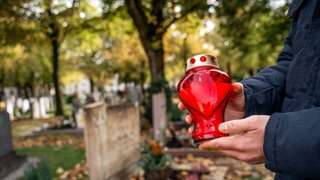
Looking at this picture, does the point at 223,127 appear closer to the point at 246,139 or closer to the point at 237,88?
the point at 246,139

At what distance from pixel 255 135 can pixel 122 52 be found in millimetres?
29108

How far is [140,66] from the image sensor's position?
32.8 meters

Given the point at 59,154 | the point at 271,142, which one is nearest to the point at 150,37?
the point at 59,154

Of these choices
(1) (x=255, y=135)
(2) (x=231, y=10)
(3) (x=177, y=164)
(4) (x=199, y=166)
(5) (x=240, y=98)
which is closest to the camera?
(1) (x=255, y=135)

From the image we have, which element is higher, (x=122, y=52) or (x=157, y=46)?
(x=122, y=52)

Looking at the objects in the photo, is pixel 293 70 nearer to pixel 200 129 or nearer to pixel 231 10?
pixel 200 129

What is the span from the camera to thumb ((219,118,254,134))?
1065 millimetres

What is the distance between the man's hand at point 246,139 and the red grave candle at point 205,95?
0.31ft

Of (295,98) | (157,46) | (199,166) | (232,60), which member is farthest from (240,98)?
(232,60)

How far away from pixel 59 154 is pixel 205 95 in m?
8.35

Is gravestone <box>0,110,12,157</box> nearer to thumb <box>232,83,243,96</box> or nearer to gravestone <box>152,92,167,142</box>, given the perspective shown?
gravestone <box>152,92,167,142</box>

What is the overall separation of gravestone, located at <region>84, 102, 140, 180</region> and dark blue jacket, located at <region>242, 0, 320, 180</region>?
4117mm

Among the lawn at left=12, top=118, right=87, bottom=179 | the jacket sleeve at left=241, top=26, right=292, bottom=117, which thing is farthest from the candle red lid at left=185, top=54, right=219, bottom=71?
the lawn at left=12, top=118, right=87, bottom=179

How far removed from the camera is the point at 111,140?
592cm
